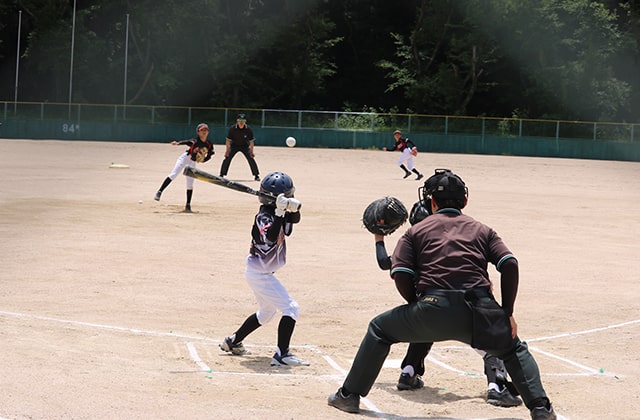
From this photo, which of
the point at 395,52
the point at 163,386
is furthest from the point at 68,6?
the point at 163,386

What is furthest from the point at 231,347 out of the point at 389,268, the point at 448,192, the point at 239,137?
the point at 239,137

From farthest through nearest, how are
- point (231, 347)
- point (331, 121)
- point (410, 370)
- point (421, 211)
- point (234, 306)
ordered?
point (331, 121), point (234, 306), point (231, 347), point (421, 211), point (410, 370)

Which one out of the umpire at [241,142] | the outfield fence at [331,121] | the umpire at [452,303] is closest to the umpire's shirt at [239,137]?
the umpire at [241,142]

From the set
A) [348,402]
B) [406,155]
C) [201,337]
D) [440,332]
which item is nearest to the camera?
[440,332]

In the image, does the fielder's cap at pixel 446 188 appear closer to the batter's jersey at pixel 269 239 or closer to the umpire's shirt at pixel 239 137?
the batter's jersey at pixel 269 239

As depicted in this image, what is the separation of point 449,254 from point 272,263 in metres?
2.30

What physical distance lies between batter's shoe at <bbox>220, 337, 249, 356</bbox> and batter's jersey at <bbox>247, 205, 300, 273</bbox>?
73 centimetres

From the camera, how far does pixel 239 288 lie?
476 inches

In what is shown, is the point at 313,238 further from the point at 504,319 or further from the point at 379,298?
the point at 504,319

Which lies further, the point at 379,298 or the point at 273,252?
the point at 379,298

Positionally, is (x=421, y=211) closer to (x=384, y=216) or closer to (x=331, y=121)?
(x=384, y=216)

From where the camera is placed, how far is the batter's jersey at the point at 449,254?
6309 mm

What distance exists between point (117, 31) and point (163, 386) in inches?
2373

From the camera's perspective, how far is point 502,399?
709 cm
